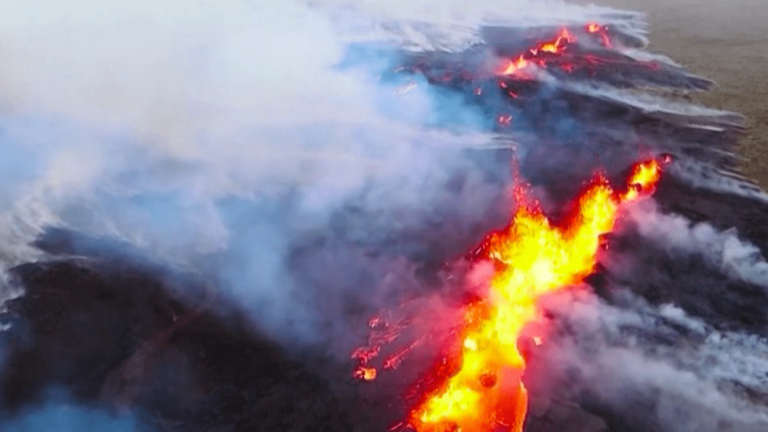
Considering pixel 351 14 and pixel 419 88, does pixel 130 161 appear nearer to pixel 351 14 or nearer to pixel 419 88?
pixel 419 88

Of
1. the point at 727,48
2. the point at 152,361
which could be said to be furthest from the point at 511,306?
the point at 727,48

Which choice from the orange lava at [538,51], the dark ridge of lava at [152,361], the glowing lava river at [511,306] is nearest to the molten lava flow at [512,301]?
the glowing lava river at [511,306]

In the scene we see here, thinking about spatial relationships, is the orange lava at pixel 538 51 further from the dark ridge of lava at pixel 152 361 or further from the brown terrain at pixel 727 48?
the dark ridge of lava at pixel 152 361

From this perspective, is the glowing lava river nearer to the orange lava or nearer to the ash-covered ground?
the ash-covered ground

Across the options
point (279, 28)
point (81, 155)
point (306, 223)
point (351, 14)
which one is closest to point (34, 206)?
point (81, 155)

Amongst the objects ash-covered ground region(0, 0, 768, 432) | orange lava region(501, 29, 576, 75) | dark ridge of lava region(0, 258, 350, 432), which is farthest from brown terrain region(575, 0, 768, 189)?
dark ridge of lava region(0, 258, 350, 432)

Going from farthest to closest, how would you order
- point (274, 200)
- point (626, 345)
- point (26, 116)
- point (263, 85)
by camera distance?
1. point (263, 85)
2. point (26, 116)
3. point (274, 200)
4. point (626, 345)
